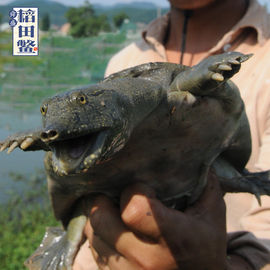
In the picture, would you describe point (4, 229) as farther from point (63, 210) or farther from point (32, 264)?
point (63, 210)

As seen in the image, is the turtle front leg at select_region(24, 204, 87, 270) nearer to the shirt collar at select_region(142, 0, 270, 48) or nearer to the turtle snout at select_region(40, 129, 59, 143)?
the turtle snout at select_region(40, 129, 59, 143)

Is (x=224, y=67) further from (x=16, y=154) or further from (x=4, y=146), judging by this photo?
(x=16, y=154)

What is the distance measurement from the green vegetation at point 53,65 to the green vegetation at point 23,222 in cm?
211

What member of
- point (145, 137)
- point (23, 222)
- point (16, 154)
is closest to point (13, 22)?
point (145, 137)

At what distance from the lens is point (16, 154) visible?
7.02 m

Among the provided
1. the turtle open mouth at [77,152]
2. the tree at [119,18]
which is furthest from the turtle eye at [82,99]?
the tree at [119,18]

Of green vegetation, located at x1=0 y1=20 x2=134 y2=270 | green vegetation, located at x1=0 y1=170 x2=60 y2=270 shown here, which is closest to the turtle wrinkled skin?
green vegetation, located at x1=0 y1=170 x2=60 y2=270

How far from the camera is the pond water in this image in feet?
22.7

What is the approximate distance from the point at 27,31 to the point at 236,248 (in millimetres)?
→ 2887

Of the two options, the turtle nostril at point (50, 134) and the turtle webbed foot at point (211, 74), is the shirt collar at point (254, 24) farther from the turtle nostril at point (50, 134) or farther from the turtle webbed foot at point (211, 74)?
the turtle nostril at point (50, 134)

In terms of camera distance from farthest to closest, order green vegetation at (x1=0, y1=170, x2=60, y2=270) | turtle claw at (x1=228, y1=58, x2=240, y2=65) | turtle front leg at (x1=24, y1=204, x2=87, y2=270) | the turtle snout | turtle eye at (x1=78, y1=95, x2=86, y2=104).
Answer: green vegetation at (x1=0, y1=170, x2=60, y2=270), turtle front leg at (x1=24, y1=204, x2=87, y2=270), turtle claw at (x1=228, y1=58, x2=240, y2=65), turtle eye at (x1=78, y1=95, x2=86, y2=104), the turtle snout

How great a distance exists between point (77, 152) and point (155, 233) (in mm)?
607

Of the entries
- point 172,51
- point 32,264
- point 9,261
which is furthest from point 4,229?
point 172,51

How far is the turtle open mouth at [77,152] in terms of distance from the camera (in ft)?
2.87
